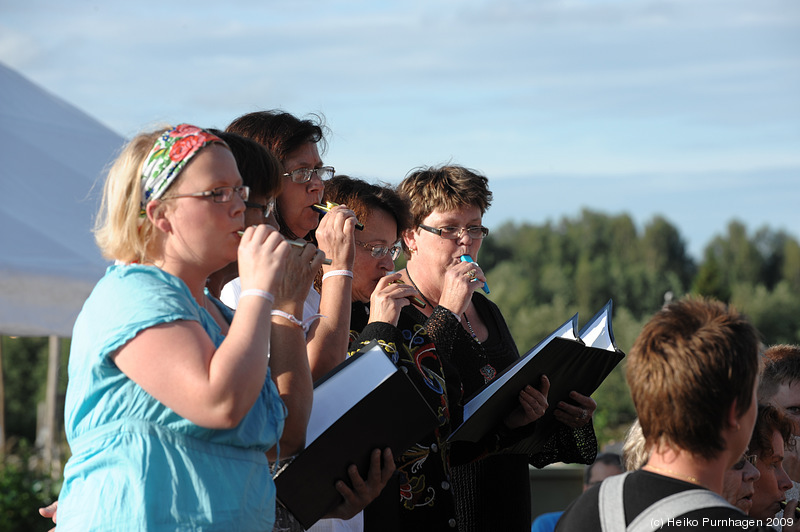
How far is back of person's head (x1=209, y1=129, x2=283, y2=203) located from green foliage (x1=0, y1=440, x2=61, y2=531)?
16.6 feet

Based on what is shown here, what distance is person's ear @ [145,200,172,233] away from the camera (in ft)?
6.23

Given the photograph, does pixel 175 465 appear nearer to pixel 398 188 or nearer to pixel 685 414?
pixel 685 414

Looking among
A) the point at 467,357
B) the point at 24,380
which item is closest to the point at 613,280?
the point at 24,380

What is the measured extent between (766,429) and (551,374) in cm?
72

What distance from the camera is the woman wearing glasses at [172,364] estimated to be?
5.63 feet

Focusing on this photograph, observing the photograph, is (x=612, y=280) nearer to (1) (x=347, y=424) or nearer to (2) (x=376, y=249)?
(2) (x=376, y=249)

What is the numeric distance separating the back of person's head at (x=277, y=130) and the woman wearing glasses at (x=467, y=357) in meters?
0.75

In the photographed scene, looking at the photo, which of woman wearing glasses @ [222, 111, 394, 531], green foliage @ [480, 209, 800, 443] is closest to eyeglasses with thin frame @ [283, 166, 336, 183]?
woman wearing glasses @ [222, 111, 394, 531]

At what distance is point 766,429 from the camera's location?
2.60 m

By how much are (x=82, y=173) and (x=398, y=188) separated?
2.39 m

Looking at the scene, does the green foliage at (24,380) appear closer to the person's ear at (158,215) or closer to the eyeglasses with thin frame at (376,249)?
the eyeglasses with thin frame at (376,249)

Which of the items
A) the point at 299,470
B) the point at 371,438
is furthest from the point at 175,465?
the point at 371,438

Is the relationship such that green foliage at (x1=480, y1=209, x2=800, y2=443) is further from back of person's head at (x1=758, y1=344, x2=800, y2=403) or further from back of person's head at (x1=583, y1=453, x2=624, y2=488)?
back of person's head at (x1=758, y1=344, x2=800, y2=403)

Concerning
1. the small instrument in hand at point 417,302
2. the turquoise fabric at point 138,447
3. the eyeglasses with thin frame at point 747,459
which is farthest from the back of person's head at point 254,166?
the eyeglasses with thin frame at point 747,459
